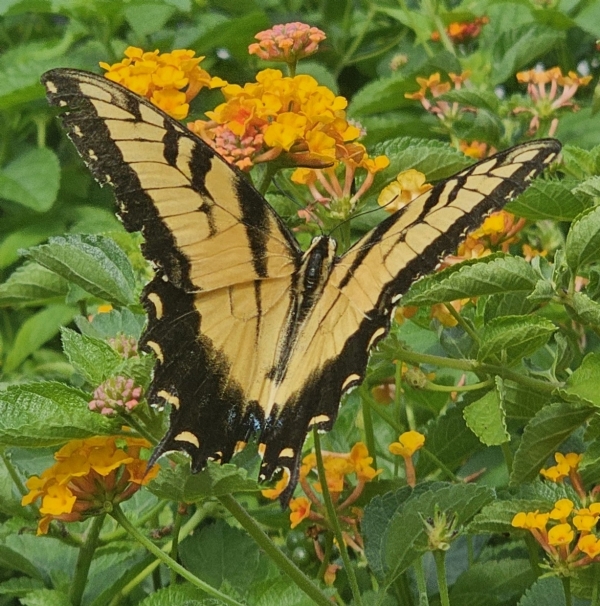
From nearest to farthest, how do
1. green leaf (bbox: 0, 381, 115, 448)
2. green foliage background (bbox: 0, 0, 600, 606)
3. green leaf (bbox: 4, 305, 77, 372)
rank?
1. green leaf (bbox: 0, 381, 115, 448)
2. green foliage background (bbox: 0, 0, 600, 606)
3. green leaf (bbox: 4, 305, 77, 372)

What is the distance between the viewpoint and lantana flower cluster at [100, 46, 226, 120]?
1425 mm

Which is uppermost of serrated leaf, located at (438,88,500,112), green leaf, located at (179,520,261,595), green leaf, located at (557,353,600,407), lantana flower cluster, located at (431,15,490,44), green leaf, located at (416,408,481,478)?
serrated leaf, located at (438,88,500,112)

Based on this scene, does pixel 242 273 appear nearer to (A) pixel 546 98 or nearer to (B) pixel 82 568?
(B) pixel 82 568

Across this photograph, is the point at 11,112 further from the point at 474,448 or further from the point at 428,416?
the point at 474,448

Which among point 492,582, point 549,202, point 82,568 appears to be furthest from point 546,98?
point 82,568

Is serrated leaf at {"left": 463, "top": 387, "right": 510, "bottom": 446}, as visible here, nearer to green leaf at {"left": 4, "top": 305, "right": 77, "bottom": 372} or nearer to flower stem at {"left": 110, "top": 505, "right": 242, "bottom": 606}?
flower stem at {"left": 110, "top": 505, "right": 242, "bottom": 606}

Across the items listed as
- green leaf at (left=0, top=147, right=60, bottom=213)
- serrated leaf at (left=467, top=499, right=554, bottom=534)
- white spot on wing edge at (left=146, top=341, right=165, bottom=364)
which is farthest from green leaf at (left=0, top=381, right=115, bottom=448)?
green leaf at (left=0, top=147, right=60, bottom=213)

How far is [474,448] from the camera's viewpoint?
157 cm

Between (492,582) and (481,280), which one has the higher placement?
(481,280)

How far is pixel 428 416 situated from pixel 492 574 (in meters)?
0.46

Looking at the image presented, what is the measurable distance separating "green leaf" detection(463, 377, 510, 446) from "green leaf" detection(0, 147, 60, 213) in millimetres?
1518

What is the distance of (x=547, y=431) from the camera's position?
4.43 ft

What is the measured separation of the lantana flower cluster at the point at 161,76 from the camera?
1425 millimetres

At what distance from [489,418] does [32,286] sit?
3.03 ft
